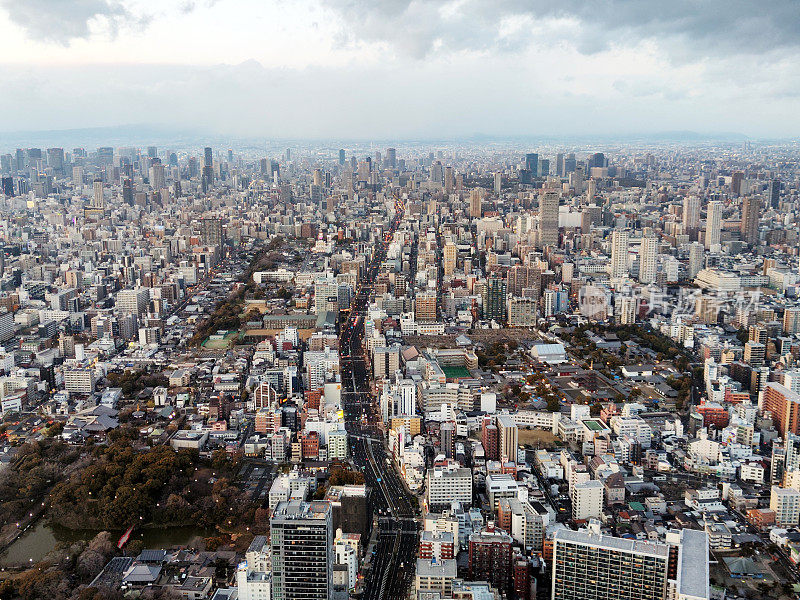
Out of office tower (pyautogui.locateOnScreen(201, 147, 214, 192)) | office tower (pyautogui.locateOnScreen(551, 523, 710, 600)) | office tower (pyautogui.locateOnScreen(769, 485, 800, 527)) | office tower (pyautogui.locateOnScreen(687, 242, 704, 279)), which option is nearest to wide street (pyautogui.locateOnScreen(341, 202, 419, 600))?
office tower (pyautogui.locateOnScreen(551, 523, 710, 600))

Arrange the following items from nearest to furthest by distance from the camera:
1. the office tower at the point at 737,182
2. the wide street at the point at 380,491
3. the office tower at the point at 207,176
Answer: the wide street at the point at 380,491 < the office tower at the point at 737,182 < the office tower at the point at 207,176

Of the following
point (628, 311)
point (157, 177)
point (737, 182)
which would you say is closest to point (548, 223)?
point (737, 182)

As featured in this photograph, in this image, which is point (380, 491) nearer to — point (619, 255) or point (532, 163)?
point (619, 255)

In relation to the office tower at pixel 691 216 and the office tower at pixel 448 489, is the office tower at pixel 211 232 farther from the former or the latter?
the office tower at pixel 448 489

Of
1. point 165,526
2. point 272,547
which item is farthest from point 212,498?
point 272,547

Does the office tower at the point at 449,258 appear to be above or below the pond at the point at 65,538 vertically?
above

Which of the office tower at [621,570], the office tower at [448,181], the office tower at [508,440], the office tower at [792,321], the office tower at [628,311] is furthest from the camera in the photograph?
the office tower at [448,181]

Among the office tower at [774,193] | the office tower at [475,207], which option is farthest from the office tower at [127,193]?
the office tower at [774,193]

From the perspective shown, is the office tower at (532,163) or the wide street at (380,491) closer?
the wide street at (380,491)
